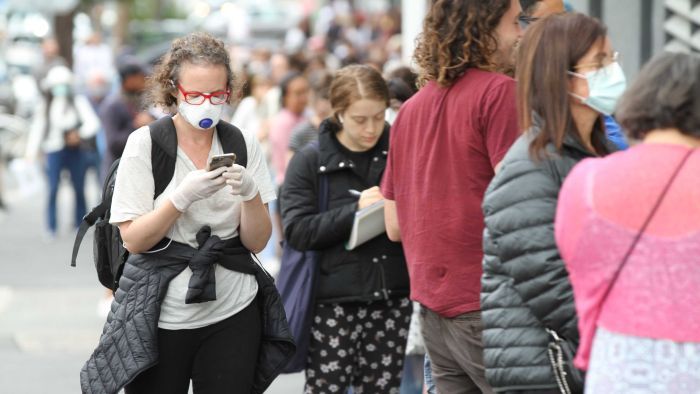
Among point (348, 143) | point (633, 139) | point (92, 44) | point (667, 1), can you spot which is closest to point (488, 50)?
point (633, 139)

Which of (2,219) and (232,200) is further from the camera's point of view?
(2,219)

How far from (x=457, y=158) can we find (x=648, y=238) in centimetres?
118

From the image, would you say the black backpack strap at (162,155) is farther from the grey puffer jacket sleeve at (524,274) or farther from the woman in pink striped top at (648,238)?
the woman in pink striped top at (648,238)

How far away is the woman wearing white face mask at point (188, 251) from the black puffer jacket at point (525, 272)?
1095 mm

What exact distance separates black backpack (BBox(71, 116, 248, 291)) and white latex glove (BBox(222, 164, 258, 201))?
0.62 feet

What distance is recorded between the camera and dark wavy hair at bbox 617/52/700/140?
123 inches

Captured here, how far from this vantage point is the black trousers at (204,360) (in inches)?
177

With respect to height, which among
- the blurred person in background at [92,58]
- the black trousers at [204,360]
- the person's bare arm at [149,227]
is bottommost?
the blurred person in background at [92,58]

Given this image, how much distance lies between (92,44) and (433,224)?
24.3 metres

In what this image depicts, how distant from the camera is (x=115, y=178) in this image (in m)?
4.64

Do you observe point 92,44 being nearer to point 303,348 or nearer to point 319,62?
point 319,62

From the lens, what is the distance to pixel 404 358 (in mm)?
5715

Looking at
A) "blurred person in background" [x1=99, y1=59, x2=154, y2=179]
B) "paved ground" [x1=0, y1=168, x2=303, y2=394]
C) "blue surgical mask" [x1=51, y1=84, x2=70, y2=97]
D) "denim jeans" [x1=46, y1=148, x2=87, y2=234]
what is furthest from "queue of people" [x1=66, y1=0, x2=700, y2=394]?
"denim jeans" [x1=46, y1=148, x2=87, y2=234]

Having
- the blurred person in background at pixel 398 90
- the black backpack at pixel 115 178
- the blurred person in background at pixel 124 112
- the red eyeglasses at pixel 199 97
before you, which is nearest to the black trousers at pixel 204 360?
the black backpack at pixel 115 178
